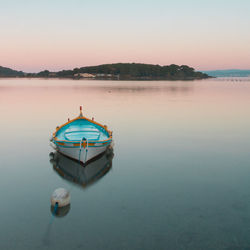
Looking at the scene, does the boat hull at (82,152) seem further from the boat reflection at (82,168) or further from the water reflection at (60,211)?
the water reflection at (60,211)

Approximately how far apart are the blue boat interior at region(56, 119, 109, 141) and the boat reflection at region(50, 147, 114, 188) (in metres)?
1.49

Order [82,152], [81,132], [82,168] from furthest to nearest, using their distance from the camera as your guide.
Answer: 1. [81,132]
2. [82,168]
3. [82,152]

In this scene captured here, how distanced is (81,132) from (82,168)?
171 inches

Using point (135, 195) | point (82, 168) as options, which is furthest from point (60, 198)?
point (82, 168)

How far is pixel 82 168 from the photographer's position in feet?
55.1

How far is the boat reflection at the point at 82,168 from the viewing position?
1533cm

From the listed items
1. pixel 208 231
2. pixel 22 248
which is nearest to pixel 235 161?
pixel 208 231

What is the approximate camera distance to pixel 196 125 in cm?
3247

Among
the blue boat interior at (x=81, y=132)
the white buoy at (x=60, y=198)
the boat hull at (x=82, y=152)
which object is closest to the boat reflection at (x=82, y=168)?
the boat hull at (x=82, y=152)

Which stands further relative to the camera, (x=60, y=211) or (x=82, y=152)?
(x=82, y=152)

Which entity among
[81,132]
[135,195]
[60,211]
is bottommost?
[60,211]

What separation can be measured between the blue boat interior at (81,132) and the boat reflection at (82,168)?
1.49 metres

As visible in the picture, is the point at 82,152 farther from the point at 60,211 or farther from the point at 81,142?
the point at 60,211

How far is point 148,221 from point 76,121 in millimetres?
14091
